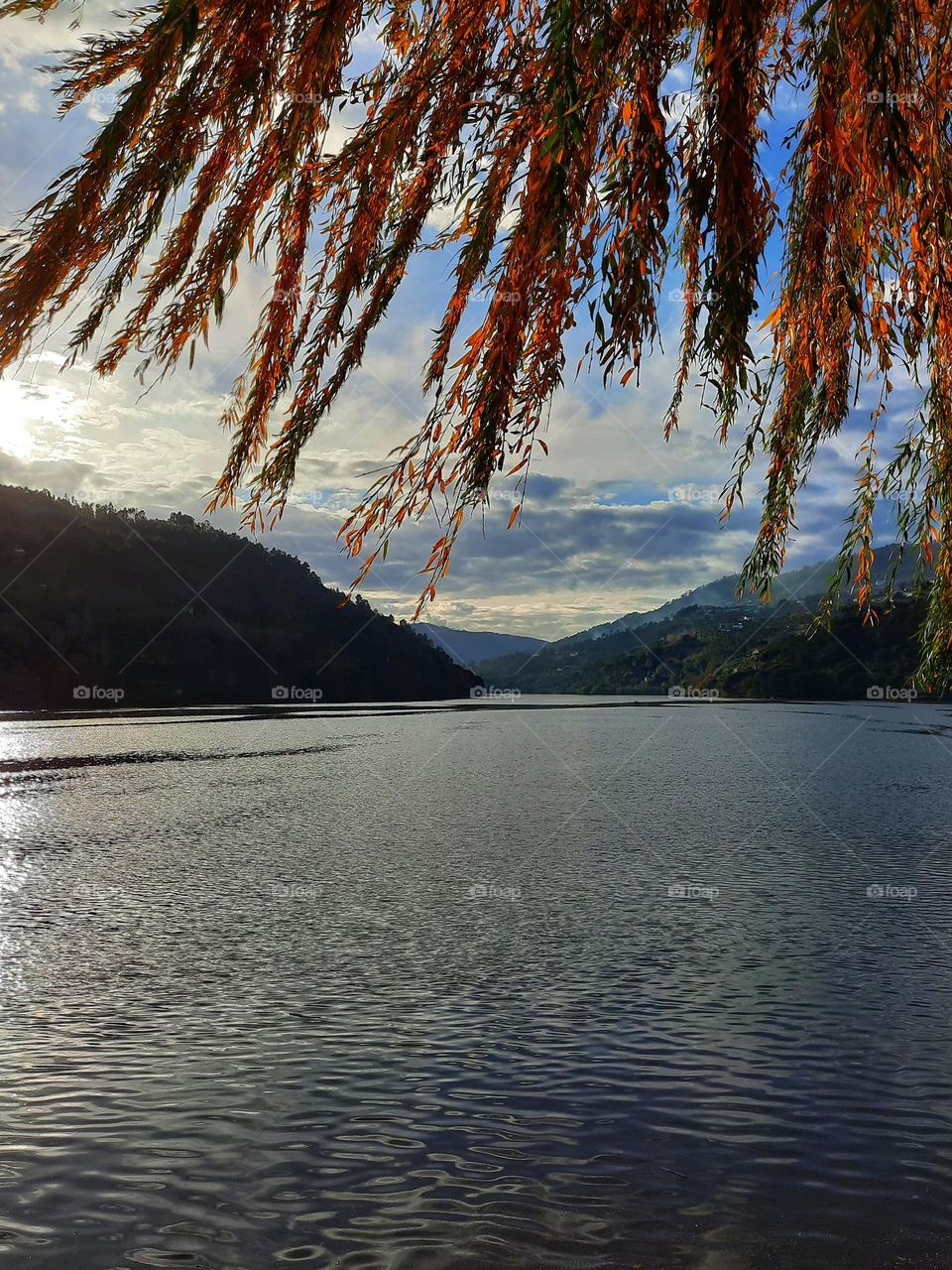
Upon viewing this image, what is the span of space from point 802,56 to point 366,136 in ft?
8.65

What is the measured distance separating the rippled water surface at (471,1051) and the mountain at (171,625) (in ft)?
348

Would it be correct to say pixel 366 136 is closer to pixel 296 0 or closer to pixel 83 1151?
pixel 296 0

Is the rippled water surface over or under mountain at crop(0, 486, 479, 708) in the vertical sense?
under

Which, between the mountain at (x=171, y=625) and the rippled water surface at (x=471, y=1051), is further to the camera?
the mountain at (x=171, y=625)

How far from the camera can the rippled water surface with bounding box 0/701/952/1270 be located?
5051 millimetres

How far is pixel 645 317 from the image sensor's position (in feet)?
14.7

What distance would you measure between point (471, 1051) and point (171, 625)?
150 meters

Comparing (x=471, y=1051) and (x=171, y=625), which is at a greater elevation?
(x=171, y=625)

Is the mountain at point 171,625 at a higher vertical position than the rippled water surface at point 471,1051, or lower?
higher

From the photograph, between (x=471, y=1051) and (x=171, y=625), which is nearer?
(x=471, y=1051)

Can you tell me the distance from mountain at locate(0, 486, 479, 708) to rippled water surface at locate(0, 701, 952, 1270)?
106 meters

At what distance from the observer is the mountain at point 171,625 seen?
129750 millimetres

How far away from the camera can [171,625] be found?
150m

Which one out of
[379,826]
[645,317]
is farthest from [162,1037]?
[379,826]
